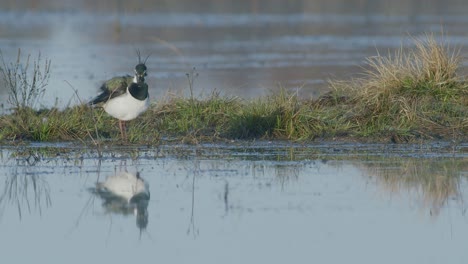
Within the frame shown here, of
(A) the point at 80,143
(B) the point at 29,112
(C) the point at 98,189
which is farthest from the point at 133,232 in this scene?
(B) the point at 29,112

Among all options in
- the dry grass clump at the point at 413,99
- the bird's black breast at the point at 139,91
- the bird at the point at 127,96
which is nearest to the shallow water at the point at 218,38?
the dry grass clump at the point at 413,99

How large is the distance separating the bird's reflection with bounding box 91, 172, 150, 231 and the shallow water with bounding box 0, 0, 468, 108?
2896 mm

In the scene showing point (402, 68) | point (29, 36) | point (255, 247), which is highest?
point (29, 36)

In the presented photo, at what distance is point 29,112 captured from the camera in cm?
1109

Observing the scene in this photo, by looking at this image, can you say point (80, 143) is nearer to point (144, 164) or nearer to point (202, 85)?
point (144, 164)

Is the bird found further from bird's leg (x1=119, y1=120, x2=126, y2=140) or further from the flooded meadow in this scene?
the flooded meadow

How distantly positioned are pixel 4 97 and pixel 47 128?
412cm

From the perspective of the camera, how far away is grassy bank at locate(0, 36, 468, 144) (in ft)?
35.5

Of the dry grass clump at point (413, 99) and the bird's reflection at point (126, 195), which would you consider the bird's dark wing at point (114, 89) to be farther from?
the dry grass clump at point (413, 99)

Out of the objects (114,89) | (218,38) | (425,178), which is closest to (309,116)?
(114,89)

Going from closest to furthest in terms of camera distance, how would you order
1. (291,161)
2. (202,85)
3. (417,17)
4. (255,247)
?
(255,247)
(291,161)
(202,85)
(417,17)

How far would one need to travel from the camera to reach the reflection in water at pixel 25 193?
787cm

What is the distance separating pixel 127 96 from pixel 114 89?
32cm

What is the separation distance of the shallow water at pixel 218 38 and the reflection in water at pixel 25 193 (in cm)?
263
